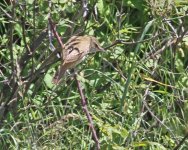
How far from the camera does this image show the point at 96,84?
14.8 ft

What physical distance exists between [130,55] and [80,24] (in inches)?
20.8

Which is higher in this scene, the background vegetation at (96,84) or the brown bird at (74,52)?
the brown bird at (74,52)

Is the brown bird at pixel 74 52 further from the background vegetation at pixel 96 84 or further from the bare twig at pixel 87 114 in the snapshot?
the background vegetation at pixel 96 84

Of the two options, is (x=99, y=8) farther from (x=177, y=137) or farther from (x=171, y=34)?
(x=177, y=137)

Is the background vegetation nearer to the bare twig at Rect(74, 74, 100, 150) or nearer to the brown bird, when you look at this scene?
the bare twig at Rect(74, 74, 100, 150)

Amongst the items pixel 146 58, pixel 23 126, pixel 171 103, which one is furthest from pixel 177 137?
pixel 23 126

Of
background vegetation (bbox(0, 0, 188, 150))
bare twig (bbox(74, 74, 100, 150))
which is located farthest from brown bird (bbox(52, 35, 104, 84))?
background vegetation (bbox(0, 0, 188, 150))

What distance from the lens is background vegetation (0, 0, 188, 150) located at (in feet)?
12.2

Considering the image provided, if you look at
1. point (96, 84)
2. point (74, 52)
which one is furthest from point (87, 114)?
point (96, 84)

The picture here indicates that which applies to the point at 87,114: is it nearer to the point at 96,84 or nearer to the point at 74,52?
the point at 74,52

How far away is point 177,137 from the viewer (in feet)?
13.0

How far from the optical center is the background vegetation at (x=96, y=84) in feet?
12.2

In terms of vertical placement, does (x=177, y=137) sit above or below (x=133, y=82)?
below

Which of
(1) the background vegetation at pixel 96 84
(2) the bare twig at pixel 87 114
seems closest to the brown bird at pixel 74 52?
(2) the bare twig at pixel 87 114
